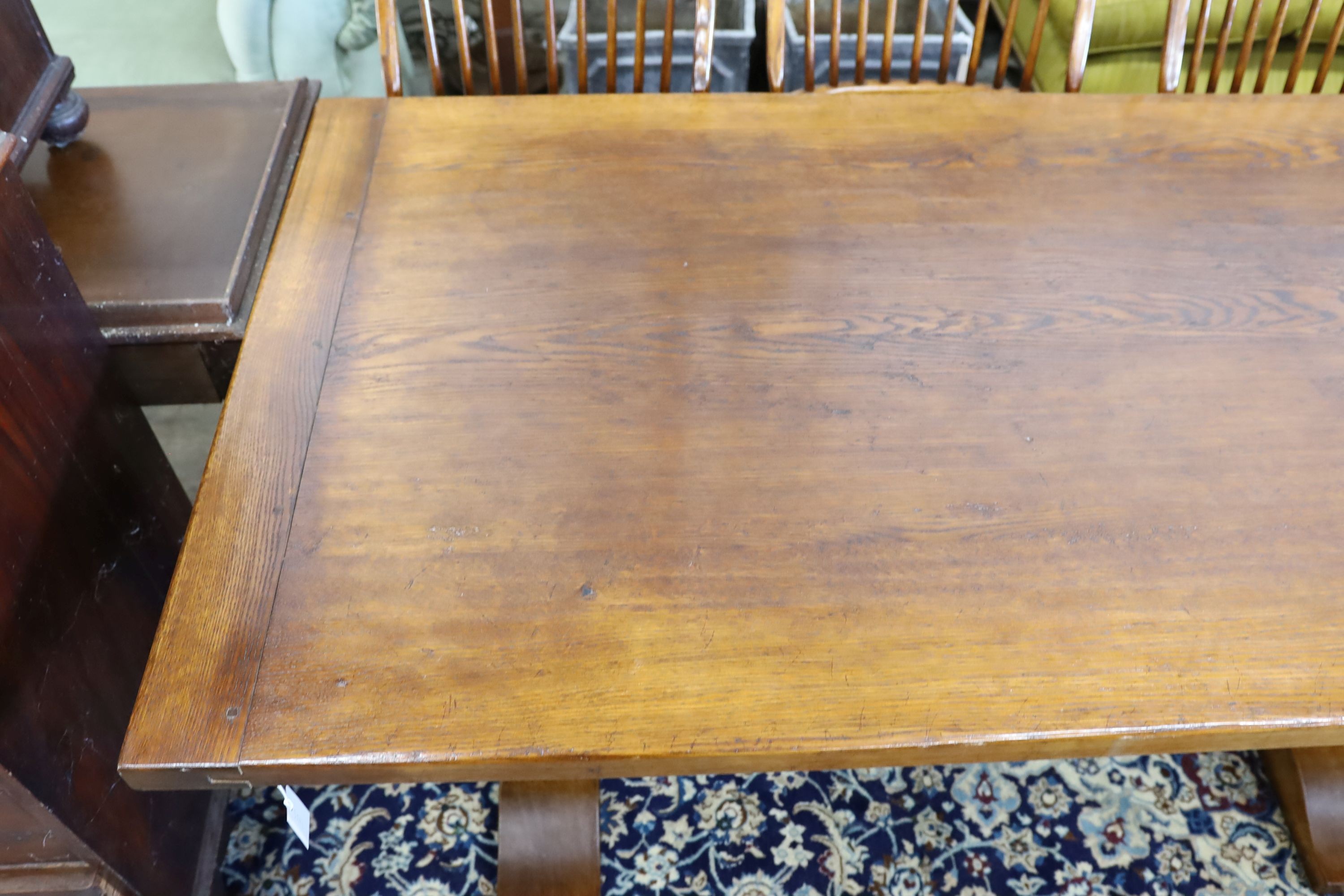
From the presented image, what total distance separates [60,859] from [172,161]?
0.78 m

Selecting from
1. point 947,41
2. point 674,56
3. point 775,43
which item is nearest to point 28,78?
point 775,43

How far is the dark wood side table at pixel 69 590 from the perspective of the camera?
71 cm

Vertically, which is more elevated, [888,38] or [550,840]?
[888,38]

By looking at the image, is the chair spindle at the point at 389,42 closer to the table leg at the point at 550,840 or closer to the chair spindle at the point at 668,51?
the chair spindle at the point at 668,51

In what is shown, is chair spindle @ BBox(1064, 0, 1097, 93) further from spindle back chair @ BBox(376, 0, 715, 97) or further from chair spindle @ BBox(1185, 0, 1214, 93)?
spindle back chair @ BBox(376, 0, 715, 97)

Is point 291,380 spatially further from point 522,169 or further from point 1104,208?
point 1104,208

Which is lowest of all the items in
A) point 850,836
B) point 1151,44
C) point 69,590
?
point 850,836

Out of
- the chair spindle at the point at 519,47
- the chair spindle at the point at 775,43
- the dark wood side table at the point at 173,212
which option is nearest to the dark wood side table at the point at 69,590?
the dark wood side table at the point at 173,212

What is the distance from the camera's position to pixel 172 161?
114cm

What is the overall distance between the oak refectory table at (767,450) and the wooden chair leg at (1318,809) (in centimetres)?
61

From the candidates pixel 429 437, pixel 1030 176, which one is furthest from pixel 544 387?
pixel 1030 176

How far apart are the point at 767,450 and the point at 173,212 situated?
773 mm

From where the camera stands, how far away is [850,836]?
1161mm

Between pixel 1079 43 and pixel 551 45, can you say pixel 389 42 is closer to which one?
pixel 551 45
